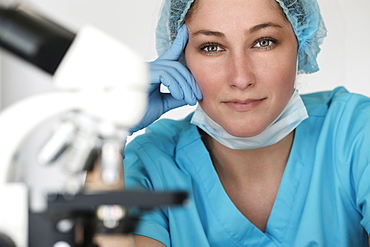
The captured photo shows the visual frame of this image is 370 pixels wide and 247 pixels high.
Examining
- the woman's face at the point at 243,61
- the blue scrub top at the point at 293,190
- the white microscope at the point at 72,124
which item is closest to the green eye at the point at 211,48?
the woman's face at the point at 243,61

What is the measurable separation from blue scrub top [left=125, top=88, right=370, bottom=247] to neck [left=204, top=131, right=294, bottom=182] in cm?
5

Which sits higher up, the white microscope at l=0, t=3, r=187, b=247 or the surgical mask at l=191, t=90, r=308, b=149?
the white microscope at l=0, t=3, r=187, b=247

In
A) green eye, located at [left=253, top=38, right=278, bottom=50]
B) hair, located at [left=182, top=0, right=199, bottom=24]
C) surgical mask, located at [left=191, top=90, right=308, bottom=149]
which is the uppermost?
hair, located at [left=182, top=0, right=199, bottom=24]

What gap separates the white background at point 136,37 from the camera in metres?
2.46

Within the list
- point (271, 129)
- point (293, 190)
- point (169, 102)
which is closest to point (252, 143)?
point (271, 129)

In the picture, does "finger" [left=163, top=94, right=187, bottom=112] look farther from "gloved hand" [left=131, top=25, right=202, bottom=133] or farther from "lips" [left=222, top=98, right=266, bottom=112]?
"lips" [left=222, top=98, right=266, bottom=112]

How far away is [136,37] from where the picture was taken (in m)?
2.59

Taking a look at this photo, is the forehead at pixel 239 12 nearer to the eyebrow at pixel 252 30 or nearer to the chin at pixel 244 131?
the eyebrow at pixel 252 30

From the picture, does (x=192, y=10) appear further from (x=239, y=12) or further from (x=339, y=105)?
(x=339, y=105)

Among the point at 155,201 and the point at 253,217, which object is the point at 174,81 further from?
the point at 155,201

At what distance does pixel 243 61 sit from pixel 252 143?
0.29 m

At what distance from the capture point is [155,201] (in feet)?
2.27

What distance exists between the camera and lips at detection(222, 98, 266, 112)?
147 cm

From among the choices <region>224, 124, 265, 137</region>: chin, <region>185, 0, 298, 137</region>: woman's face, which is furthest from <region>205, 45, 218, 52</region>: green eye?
<region>224, 124, 265, 137</region>: chin
